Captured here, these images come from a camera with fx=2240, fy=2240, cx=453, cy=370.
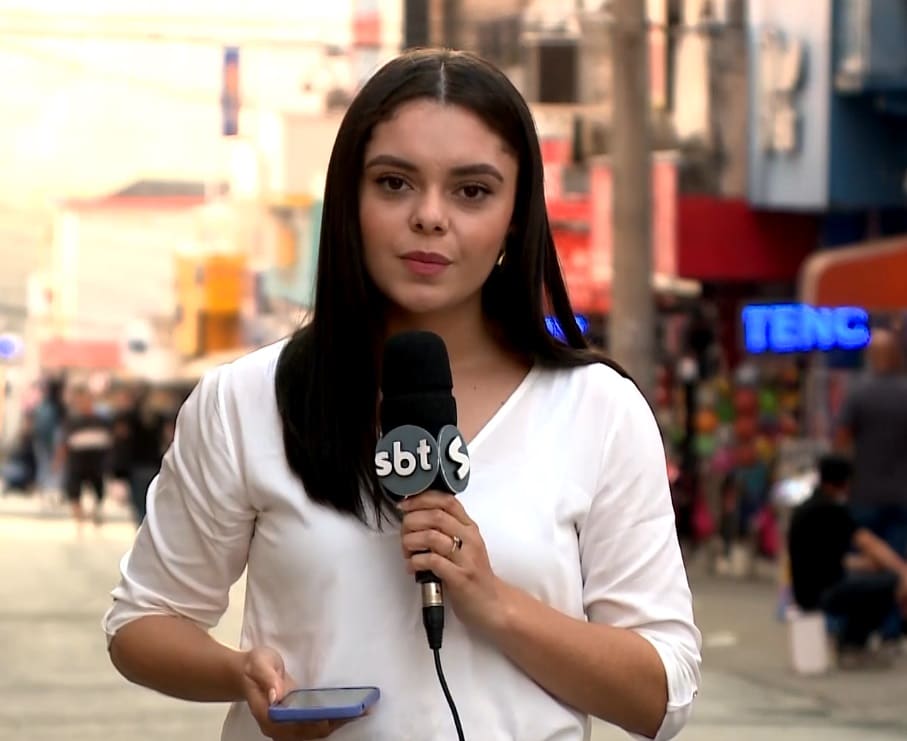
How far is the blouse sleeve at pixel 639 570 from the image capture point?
2.82 m

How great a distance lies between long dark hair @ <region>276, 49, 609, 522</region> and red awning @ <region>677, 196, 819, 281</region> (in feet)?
62.7

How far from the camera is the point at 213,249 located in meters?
67.6

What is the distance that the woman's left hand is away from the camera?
2.56 metres

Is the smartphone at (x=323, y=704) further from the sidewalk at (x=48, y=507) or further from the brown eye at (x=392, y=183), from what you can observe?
the sidewalk at (x=48, y=507)

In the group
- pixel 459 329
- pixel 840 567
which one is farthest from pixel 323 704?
pixel 840 567

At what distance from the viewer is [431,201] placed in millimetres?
2766

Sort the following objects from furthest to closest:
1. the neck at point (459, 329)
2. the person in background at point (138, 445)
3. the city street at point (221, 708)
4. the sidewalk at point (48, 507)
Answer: the sidewalk at point (48, 507) → the person in background at point (138, 445) → the city street at point (221, 708) → the neck at point (459, 329)

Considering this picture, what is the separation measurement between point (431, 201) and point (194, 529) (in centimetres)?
53

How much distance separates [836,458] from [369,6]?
37.6 metres

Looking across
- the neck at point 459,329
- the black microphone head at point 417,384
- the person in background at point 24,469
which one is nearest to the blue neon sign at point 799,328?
the neck at point 459,329

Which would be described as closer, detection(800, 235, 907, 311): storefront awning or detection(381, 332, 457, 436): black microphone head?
detection(381, 332, 457, 436): black microphone head

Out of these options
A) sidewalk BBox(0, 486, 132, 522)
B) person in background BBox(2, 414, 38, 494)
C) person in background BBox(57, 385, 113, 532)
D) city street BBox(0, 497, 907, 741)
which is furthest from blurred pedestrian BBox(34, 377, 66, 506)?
city street BBox(0, 497, 907, 741)

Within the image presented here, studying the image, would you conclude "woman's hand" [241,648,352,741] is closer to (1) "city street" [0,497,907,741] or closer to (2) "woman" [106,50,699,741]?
(2) "woman" [106,50,699,741]

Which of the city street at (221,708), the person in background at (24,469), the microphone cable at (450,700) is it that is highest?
the microphone cable at (450,700)
